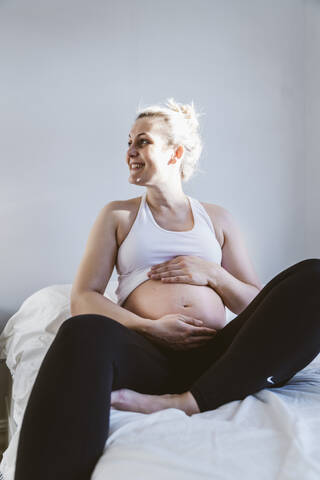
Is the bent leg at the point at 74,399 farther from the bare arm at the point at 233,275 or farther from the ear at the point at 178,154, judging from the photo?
the ear at the point at 178,154

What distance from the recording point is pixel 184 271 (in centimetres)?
121

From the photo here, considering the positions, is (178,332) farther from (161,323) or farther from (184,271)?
(184,271)

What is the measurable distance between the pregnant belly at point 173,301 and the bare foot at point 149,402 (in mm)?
303

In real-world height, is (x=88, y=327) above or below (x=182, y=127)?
below

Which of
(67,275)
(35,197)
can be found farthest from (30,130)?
(67,275)

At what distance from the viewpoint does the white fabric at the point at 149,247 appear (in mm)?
1246

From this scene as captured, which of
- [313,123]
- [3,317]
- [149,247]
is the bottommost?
[3,317]

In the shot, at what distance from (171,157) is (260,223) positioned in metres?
1.14

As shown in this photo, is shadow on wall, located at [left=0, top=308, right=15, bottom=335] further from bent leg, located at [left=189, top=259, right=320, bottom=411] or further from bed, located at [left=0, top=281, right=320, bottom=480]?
bent leg, located at [left=189, top=259, right=320, bottom=411]

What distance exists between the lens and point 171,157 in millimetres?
1420

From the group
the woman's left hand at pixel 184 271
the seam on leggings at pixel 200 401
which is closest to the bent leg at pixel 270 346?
the seam on leggings at pixel 200 401

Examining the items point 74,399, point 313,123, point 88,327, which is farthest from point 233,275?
point 313,123

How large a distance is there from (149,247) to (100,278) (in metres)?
0.15

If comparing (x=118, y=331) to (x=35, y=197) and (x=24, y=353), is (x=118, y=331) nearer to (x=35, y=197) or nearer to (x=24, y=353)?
(x=24, y=353)
